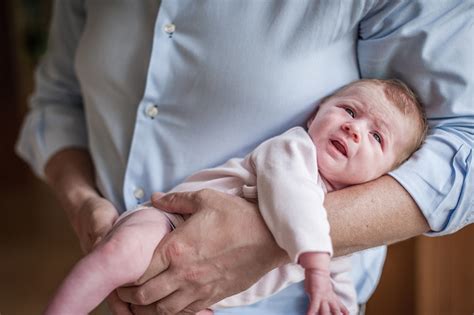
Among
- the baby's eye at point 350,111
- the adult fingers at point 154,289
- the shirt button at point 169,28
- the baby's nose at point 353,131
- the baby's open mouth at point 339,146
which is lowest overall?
the adult fingers at point 154,289

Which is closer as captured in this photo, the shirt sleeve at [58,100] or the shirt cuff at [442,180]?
the shirt cuff at [442,180]

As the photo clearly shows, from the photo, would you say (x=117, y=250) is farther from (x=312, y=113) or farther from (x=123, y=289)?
(x=312, y=113)

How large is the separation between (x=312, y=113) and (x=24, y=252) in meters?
2.68

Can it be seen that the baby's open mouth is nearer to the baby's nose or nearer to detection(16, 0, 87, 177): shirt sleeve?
the baby's nose

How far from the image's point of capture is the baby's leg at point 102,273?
98 centimetres

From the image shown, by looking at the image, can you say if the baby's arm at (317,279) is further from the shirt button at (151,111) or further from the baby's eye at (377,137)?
the shirt button at (151,111)

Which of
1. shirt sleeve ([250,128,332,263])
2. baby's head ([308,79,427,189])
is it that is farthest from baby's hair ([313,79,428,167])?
shirt sleeve ([250,128,332,263])

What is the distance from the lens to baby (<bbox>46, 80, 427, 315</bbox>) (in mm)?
927

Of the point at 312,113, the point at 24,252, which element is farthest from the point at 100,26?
the point at 24,252

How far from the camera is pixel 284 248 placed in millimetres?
940

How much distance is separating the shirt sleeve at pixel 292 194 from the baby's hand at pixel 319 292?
0.03m

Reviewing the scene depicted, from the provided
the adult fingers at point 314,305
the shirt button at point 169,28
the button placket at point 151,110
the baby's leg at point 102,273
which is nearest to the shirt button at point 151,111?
the button placket at point 151,110

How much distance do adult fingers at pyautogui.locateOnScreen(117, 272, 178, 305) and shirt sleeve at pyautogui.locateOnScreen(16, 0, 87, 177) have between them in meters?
0.56

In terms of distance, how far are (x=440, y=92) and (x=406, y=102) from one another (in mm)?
55
